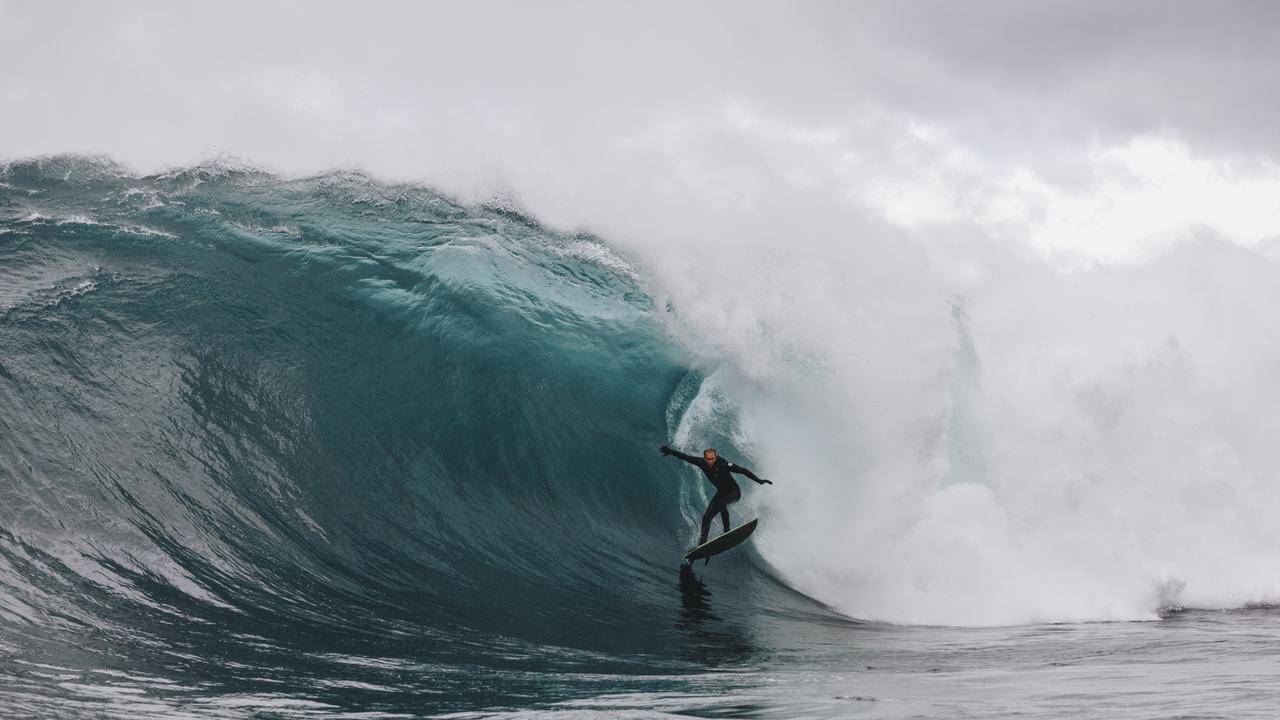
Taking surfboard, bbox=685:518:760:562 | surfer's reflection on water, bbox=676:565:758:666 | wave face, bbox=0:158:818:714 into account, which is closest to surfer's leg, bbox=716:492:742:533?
surfboard, bbox=685:518:760:562

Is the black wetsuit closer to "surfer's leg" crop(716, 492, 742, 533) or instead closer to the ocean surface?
"surfer's leg" crop(716, 492, 742, 533)

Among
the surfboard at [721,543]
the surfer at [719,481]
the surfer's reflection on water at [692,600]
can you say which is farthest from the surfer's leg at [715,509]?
the surfer's reflection on water at [692,600]

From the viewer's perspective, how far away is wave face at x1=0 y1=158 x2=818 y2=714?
695cm

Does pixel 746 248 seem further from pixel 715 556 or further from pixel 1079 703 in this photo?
pixel 1079 703

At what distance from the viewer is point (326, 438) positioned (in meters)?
9.91

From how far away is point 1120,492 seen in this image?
38.3ft

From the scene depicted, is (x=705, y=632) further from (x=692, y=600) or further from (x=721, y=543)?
(x=721, y=543)

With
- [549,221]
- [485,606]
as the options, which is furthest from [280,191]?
[485,606]

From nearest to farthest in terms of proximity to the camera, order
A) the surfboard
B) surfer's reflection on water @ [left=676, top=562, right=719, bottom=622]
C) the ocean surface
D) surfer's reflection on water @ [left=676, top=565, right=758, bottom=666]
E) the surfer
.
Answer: the ocean surface → surfer's reflection on water @ [left=676, top=565, right=758, bottom=666] → surfer's reflection on water @ [left=676, top=562, right=719, bottom=622] → the surfer → the surfboard

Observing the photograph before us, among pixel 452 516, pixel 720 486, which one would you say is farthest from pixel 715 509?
pixel 452 516

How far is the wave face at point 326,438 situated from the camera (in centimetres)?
695

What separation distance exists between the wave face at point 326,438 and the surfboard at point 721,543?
0.32 metres

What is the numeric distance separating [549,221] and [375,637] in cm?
1004

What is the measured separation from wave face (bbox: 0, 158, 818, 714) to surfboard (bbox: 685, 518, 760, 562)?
0.32 metres
